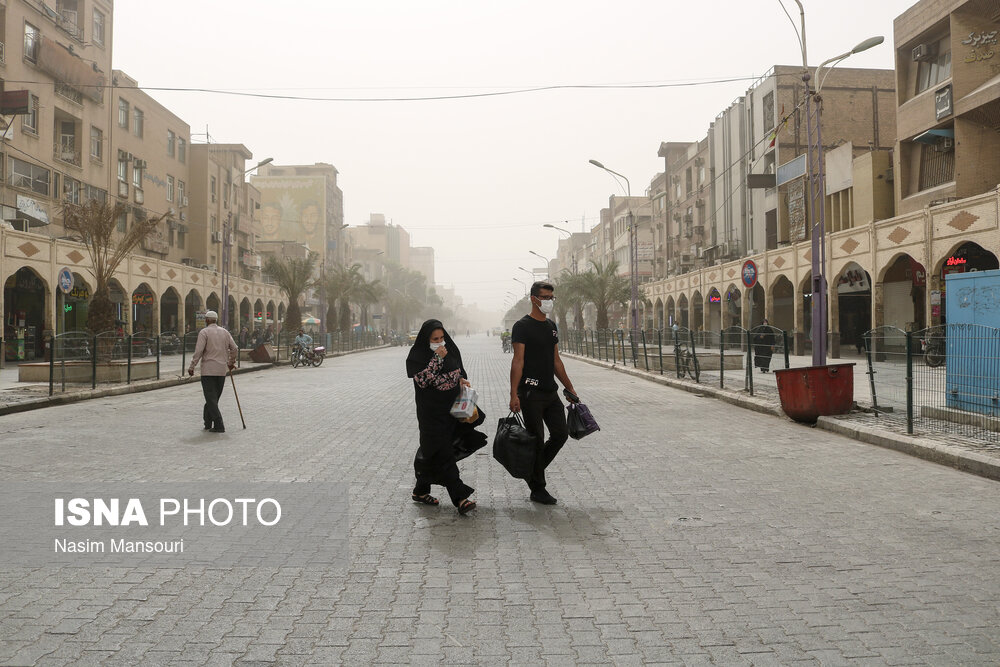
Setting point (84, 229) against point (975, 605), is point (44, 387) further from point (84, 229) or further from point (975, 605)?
point (975, 605)

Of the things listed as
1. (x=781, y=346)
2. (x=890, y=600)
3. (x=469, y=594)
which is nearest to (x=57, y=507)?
(x=469, y=594)

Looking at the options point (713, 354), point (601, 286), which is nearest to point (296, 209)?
point (601, 286)

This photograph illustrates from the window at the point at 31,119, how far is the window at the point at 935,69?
35.6 metres

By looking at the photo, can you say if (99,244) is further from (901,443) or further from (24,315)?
(901,443)

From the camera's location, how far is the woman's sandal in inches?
237

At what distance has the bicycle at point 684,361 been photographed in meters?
20.2

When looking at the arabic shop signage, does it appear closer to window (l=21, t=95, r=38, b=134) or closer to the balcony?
window (l=21, t=95, r=38, b=134)

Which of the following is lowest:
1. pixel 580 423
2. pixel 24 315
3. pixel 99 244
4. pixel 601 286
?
pixel 580 423

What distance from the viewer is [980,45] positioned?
25156 mm

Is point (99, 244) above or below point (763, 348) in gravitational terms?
above

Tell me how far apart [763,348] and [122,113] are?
39.7 metres

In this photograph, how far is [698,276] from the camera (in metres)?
50.2

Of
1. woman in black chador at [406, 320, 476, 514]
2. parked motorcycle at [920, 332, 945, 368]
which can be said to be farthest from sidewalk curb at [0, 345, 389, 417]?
parked motorcycle at [920, 332, 945, 368]

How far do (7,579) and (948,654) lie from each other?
184 inches
